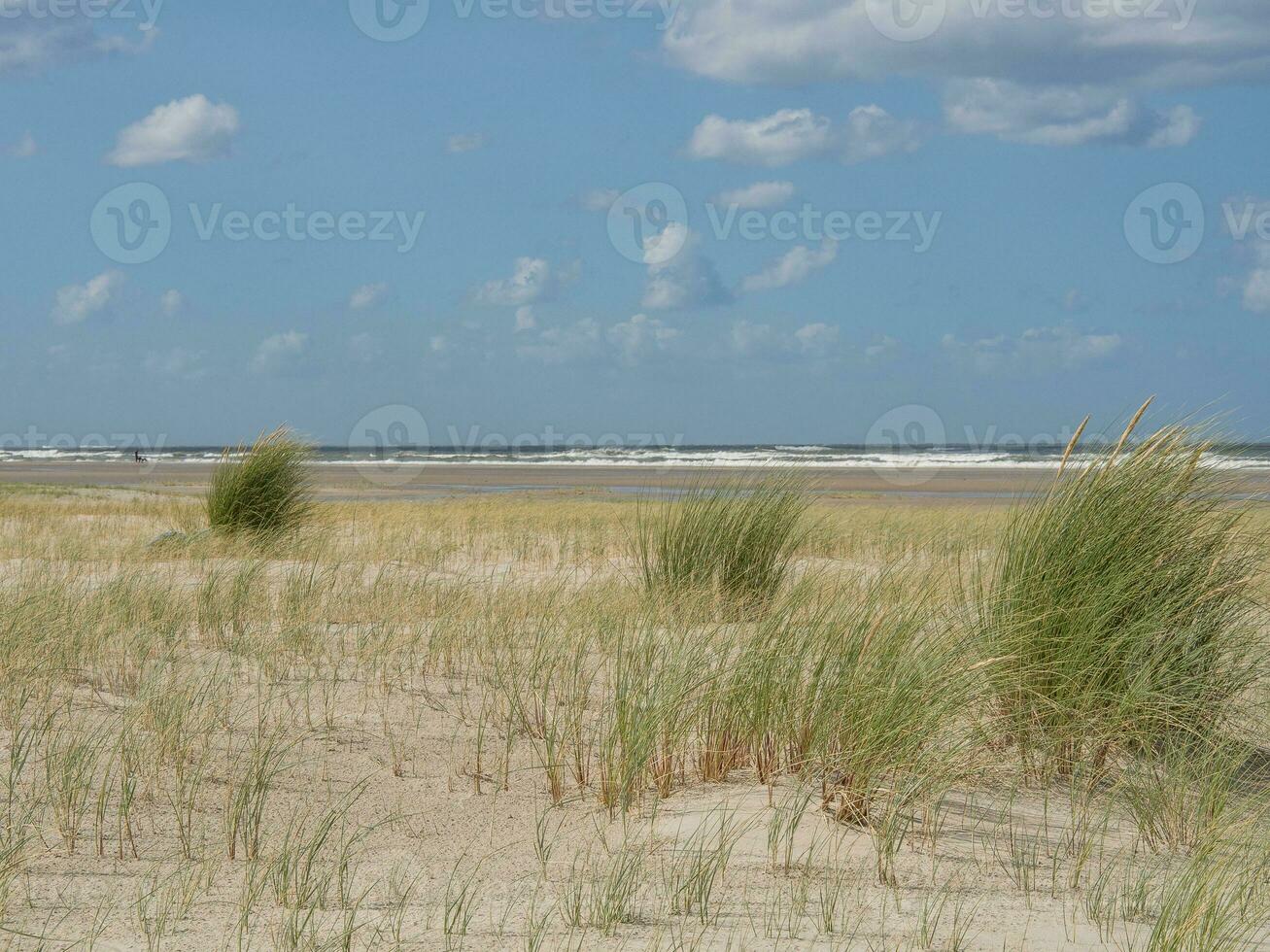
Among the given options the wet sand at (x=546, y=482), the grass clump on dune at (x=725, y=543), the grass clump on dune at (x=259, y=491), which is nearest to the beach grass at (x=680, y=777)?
the grass clump on dune at (x=725, y=543)

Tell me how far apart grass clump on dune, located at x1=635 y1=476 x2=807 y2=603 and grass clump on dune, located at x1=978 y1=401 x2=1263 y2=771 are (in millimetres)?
2769

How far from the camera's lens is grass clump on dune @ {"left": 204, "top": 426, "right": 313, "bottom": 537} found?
1076 centimetres

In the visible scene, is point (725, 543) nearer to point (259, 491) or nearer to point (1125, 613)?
point (1125, 613)

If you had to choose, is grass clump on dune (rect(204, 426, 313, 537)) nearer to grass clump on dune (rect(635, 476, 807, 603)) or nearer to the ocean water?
grass clump on dune (rect(635, 476, 807, 603))

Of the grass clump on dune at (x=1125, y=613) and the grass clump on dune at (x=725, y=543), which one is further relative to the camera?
the grass clump on dune at (x=725, y=543)

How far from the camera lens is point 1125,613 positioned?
4234 mm

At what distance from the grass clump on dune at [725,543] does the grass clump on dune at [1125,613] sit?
2769mm

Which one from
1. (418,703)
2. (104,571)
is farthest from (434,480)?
(418,703)

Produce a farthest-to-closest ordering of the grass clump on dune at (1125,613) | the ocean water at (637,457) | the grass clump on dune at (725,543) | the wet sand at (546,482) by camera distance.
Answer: the ocean water at (637,457)
the wet sand at (546,482)
the grass clump on dune at (725,543)
the grass clump on dune at (1125,613)

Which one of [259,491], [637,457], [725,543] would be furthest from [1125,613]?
[637,457]

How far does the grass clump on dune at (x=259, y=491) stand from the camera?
10758mm

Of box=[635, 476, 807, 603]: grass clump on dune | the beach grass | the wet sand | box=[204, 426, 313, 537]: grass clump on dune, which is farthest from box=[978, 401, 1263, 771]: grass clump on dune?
the wet sand

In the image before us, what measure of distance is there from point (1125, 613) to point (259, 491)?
862 centimetres

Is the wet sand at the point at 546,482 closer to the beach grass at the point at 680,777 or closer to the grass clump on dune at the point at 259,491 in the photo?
the grass clump on dune at the point at 259,491
